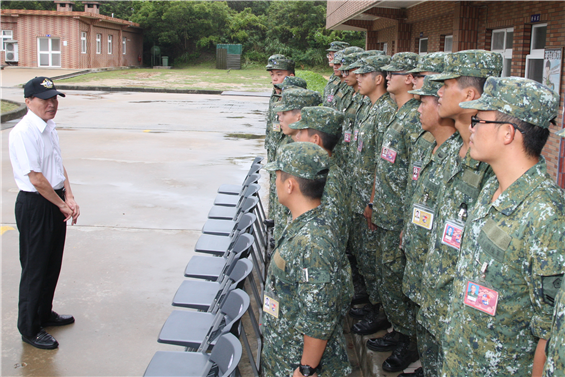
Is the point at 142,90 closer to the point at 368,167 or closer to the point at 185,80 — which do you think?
the point at 185,80

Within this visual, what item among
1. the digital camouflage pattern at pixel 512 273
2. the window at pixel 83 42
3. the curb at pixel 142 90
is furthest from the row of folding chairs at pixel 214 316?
the window at pixel 83 42

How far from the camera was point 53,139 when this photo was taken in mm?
4102

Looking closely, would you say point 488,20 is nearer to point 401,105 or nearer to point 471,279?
point 401,105

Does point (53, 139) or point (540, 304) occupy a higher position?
point (53, 139)

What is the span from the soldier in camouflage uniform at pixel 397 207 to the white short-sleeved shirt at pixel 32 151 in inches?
98.7

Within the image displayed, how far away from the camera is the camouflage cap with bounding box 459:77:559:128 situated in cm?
189

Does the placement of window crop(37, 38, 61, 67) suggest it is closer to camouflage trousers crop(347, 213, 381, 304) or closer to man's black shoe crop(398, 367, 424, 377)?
camouflage trousers crop(347, 213, 381, 304)

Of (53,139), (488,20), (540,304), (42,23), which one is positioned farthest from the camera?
(42,23)

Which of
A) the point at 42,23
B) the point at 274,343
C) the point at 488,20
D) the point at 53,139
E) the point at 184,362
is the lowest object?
the point at 184,362

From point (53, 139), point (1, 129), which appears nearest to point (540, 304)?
point (53, 139)

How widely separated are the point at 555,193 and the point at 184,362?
2.17 metres

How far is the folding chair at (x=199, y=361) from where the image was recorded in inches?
99.2

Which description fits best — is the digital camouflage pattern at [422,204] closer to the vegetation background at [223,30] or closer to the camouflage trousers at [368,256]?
the camouflage trousers at [368,256]

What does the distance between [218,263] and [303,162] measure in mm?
2237
